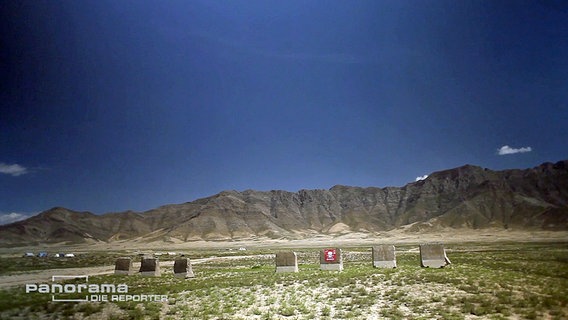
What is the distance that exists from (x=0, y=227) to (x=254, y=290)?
482 inches

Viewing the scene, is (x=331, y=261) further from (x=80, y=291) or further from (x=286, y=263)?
(x=80, y=291)

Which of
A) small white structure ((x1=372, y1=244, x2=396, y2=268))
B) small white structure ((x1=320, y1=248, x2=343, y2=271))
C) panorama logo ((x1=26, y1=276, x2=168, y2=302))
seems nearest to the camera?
panorama logo ((x1=26, y1=276, x2=168, y2=302))

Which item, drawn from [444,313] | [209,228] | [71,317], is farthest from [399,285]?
[209,228]

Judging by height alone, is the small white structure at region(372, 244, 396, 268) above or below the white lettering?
below

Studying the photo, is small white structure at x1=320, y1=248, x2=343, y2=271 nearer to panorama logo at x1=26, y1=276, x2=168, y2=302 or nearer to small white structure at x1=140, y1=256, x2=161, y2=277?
small white structure at x1=140, y1=256, x2=161, y2=277

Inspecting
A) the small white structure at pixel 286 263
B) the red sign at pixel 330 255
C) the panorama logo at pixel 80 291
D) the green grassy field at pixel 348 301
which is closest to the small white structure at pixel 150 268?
the green grassy field at pixel 348 301

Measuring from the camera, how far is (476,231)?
5989 inches

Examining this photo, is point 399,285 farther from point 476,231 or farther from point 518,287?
point 476,231

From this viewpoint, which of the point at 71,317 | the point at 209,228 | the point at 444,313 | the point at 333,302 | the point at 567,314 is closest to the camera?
the point at 71,317

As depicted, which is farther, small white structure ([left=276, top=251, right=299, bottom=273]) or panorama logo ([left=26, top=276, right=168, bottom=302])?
small white structure ([left=276, top=251, right=299, bottom=273])

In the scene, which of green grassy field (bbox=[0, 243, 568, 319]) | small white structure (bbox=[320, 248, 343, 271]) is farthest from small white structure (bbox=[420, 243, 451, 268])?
small white structure (bbox=[320, 248, 343, 271])

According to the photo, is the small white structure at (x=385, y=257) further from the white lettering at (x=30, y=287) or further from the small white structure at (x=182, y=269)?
the white lettering at (x=30, y=287)

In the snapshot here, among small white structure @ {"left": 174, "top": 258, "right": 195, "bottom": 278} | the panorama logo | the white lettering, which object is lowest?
small white structure @ {"left": 174, "top": 258, "right": 195, "bottom": 278}

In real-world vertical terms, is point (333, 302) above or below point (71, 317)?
below
